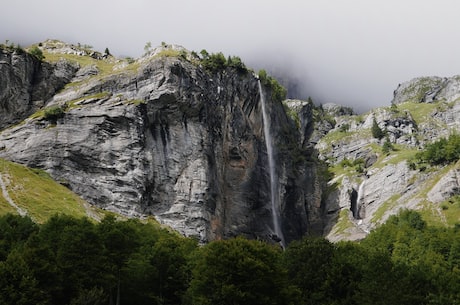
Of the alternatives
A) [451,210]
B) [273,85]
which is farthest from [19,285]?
[273,85]

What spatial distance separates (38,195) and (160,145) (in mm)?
36404

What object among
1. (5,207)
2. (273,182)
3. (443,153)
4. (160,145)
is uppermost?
(160,145)

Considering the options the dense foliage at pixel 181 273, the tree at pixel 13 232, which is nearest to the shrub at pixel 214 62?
the dense foliage at pixel 181 273

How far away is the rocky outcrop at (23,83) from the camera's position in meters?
133

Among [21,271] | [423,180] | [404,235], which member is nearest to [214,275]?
[21,271]

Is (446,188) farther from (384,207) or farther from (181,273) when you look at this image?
(181,273)

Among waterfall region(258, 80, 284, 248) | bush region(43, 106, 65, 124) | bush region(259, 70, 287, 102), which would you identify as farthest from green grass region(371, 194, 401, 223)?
bush region(43, 106, 65, 124)

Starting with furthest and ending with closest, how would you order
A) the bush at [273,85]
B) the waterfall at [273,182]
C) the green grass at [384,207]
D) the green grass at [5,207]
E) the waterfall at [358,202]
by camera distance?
the waterfall at [358,202], the bush at [273,85], the green grass at [384,207], the waterfall at [273,182], the green grass at [5,207]

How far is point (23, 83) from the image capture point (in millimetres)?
138875

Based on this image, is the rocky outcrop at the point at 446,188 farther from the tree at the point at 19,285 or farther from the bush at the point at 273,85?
the tree at the point at 19,285

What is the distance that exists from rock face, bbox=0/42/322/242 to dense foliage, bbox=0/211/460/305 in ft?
150

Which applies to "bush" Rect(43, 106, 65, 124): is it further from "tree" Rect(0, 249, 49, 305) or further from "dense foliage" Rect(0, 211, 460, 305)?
"tree" Rect(0, 249, 49, 305)

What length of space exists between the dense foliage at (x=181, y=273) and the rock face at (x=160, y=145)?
45786mm

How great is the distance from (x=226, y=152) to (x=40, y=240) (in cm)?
8690
